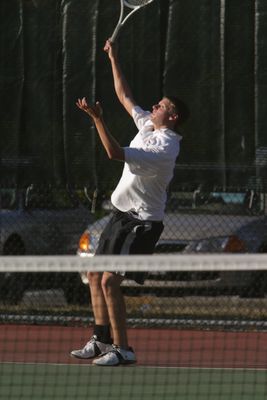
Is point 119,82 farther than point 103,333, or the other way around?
point 119,82

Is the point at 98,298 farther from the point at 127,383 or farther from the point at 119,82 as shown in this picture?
the point at 119,82

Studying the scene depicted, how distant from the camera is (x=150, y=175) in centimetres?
750

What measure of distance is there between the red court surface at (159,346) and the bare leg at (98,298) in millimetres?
490

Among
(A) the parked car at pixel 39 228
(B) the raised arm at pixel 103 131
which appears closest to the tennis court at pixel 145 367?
(A) the parked car at pixel 39 228

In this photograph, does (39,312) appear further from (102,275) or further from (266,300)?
(102,275)

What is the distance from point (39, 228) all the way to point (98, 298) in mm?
3213

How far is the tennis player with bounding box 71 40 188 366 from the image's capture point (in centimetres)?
744

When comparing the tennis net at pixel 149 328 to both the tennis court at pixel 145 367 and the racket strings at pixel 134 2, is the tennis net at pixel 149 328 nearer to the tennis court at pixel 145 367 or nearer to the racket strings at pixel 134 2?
the tennis court at pixel 145 367

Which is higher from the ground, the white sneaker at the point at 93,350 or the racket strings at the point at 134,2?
the racket strings at the point at 134,2

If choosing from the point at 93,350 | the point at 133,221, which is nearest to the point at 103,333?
the point at 93,350

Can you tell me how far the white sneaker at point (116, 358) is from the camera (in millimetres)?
7453

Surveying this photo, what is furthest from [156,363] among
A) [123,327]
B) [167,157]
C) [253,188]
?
[253,188]

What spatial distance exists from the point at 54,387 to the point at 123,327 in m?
0.61

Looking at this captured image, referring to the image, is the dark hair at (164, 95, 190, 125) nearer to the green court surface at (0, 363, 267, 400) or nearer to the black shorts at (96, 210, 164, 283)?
the black shorts at (96, 210, 164, 283)
